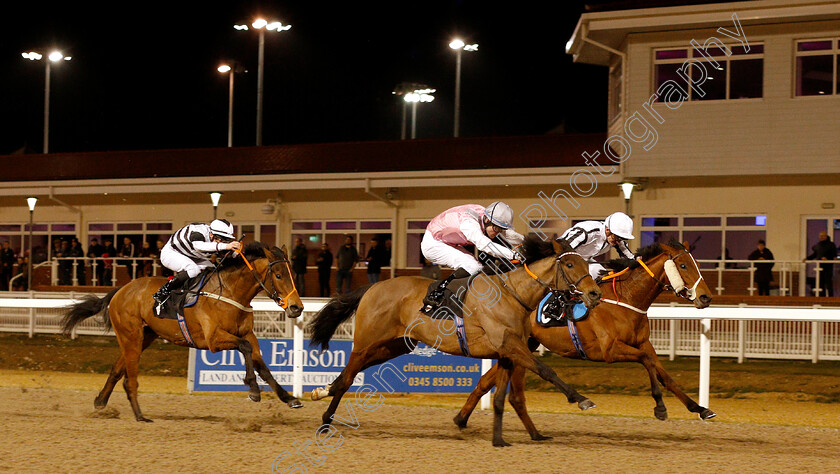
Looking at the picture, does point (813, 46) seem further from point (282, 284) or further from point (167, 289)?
point (167, 289)

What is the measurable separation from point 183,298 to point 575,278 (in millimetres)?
3423

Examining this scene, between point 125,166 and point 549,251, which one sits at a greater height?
point 125,166

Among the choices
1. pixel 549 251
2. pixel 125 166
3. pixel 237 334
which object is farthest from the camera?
pixel 125 166

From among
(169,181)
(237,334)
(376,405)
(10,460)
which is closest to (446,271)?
(169,181)

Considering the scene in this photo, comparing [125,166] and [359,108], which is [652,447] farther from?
[359,108]

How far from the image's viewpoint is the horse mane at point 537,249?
6.50m

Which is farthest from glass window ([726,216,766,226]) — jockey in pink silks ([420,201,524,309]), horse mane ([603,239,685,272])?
jockey in pink silks ([420,201,524,309])

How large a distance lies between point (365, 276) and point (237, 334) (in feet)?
38.4

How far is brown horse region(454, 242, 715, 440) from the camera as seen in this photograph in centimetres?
728

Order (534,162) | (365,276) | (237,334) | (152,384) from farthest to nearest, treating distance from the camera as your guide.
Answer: (365,276) → (534,162) → (152,384) → (237,334)

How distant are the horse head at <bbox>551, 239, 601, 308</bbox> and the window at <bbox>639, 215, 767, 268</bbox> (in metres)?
11.0

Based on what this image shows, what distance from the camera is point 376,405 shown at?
8938 millimetres

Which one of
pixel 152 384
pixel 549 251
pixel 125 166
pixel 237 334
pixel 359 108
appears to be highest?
pixel 359 108

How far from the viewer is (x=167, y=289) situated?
800 centimetres
